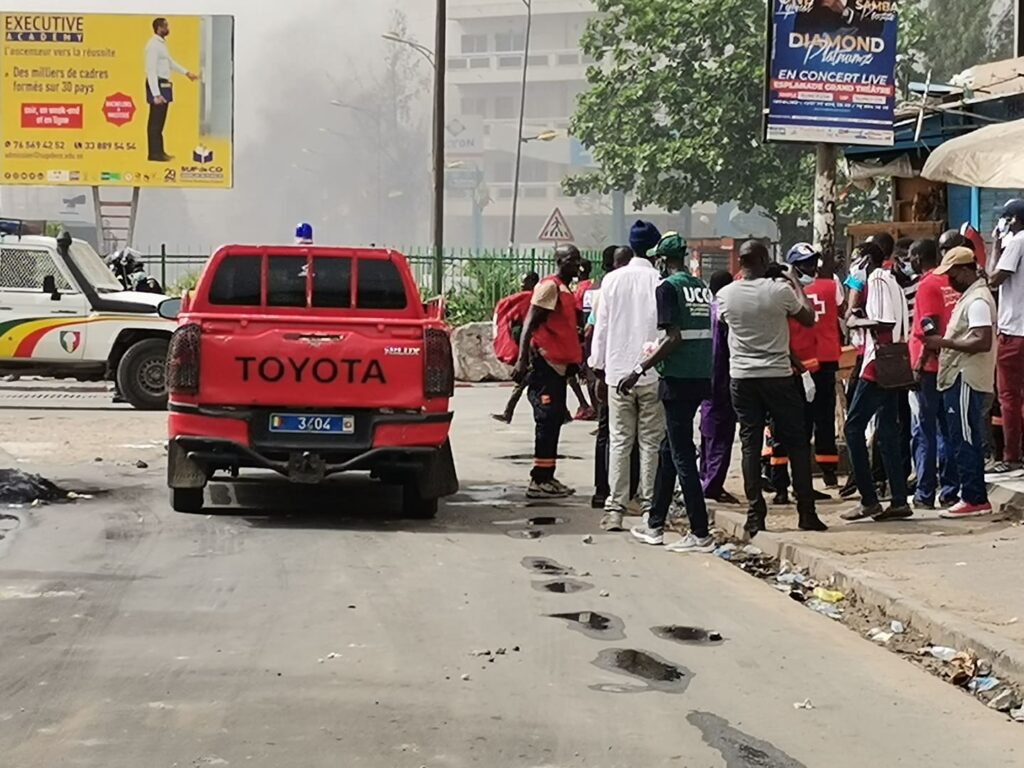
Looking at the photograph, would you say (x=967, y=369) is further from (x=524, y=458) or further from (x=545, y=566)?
(x=524, y=458)

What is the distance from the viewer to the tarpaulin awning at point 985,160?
1134 centimetres

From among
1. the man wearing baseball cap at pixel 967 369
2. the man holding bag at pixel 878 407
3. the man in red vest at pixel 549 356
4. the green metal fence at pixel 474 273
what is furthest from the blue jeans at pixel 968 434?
the green metal fence at pixel 474 273

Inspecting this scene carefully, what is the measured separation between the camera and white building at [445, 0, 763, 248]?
98.2 meters

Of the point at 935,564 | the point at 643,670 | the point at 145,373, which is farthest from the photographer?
the point at 145,373

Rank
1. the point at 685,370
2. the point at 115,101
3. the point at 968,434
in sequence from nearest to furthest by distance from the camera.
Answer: the point at 685,370 < the point at 968,434 < the point at 115,101

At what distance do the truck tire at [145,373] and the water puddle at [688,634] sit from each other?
13474mm

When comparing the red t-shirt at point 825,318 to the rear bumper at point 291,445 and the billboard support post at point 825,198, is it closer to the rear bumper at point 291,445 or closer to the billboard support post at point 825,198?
the billboard support post at point 825,198

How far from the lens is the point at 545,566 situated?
30.7 ft

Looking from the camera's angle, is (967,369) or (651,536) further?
(967,369)

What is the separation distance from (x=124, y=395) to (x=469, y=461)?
6.83 m

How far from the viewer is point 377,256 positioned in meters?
11.5

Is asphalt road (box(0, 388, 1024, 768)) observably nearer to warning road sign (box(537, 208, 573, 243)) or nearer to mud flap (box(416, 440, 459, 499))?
mud flap (box(416, 440, 459, 499))

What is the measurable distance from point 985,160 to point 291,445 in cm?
513

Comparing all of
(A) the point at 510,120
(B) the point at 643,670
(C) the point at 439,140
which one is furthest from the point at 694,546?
(A) the point at 510,120
